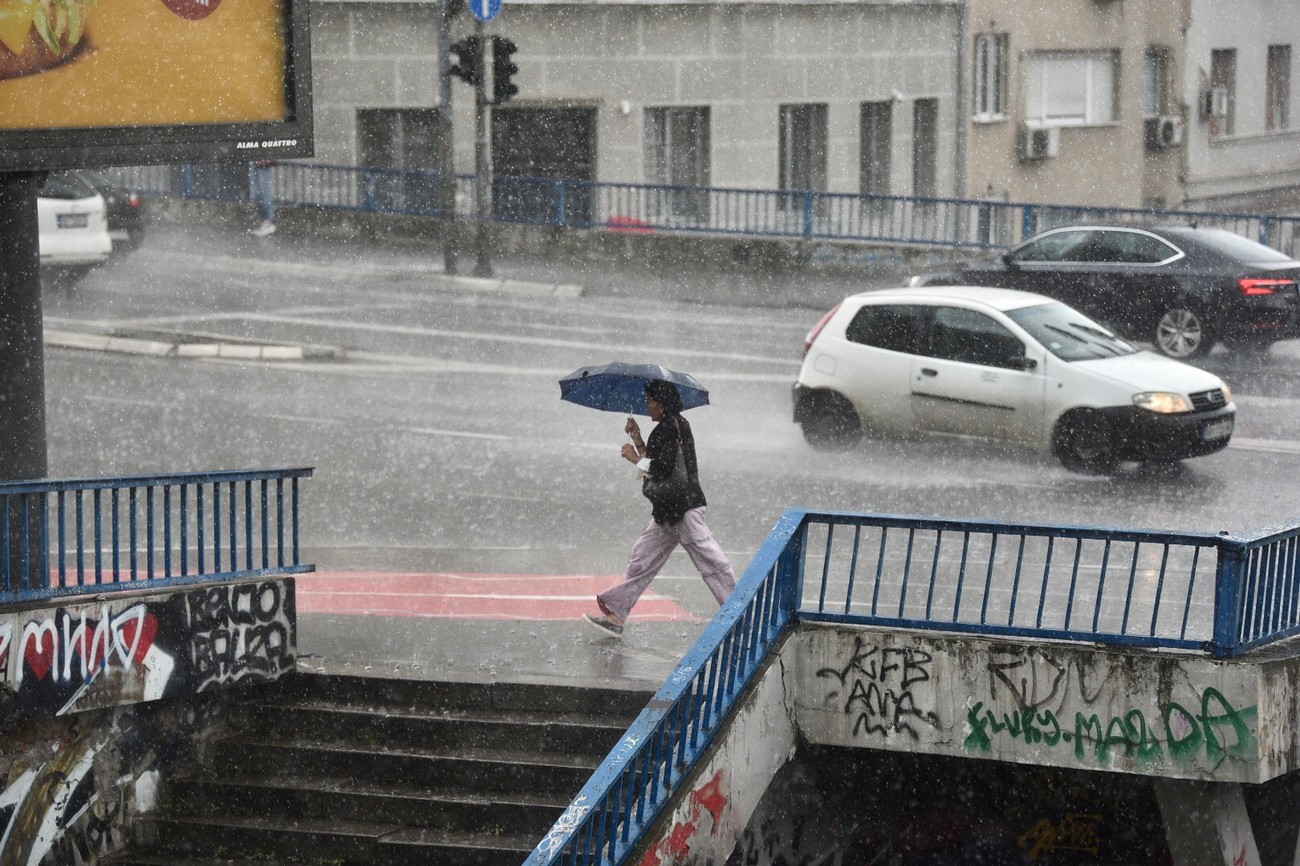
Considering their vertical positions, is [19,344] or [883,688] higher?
[19,344]

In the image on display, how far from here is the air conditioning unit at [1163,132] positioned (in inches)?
1572

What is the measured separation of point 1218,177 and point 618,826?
119 feet

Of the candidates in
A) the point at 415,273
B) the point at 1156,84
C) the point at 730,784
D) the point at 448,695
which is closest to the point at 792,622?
the point at 730,784

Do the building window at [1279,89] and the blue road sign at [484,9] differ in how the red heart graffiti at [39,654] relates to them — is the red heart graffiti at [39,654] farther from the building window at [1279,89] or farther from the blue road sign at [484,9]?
the building window at [1279,89]

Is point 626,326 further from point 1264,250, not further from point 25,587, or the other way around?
point 25,587

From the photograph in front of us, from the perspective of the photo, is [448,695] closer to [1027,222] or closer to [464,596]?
[464,596]

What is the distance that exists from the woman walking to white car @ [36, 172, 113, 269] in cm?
1411

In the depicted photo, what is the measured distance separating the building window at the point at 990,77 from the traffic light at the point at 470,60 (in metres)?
13.2

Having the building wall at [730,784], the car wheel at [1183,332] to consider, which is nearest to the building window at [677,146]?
Answer: the car wheel at [1183,332]

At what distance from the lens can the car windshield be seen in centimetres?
1633

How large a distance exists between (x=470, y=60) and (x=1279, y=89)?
82.5 feet

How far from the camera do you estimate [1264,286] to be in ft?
66.1

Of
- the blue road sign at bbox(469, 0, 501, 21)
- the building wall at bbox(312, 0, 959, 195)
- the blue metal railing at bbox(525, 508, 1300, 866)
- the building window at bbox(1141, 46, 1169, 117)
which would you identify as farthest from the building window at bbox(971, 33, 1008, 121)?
the blue metal railing at bbox(525, 508, 1300, 866)

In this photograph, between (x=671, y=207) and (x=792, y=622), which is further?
(x=671, y=207)
